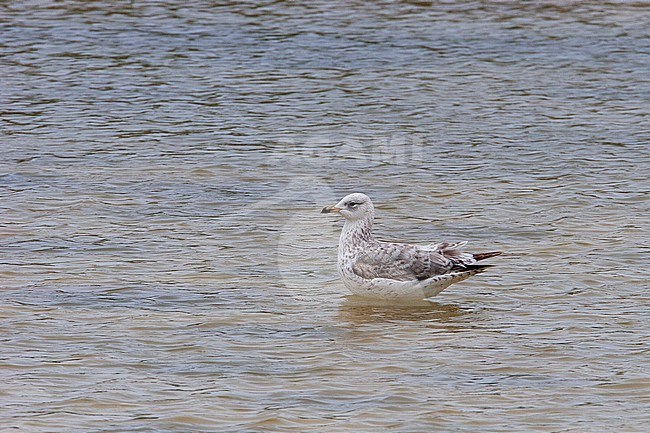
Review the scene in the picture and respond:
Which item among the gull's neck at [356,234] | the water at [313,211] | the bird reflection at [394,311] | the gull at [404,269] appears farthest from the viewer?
the gull's neck at [356,234]

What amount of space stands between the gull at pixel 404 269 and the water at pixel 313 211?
0.55ft

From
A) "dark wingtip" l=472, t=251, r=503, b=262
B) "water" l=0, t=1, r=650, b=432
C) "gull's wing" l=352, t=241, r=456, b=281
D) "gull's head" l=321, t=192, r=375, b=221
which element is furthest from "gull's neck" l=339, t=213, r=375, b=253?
"dark wingtip" l=472, t=251, r=503, b=262

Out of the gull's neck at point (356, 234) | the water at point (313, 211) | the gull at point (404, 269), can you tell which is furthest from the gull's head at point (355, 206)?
the water at point (313, 211)

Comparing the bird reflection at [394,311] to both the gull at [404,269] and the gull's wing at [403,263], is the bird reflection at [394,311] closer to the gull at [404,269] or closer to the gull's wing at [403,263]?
the gull at [404,269]

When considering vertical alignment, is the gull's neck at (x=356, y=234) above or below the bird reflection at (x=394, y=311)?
above

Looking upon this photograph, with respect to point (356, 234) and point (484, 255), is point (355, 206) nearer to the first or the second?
point (356, 234)

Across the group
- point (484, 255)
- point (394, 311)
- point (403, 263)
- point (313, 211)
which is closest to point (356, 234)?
point (403, 263)

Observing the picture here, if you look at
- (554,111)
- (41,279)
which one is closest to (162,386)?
(41,279)

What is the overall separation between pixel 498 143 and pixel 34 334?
301 inches

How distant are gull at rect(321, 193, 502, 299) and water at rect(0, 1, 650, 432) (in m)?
0.17

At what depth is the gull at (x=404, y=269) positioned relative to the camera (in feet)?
33.9

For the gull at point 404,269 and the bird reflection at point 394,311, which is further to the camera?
the gull at point 404,269

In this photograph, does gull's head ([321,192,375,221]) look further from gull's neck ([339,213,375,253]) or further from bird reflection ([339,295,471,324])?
bird reflection ([339,295,471,324])

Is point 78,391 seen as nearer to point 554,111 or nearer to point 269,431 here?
point 269,431
